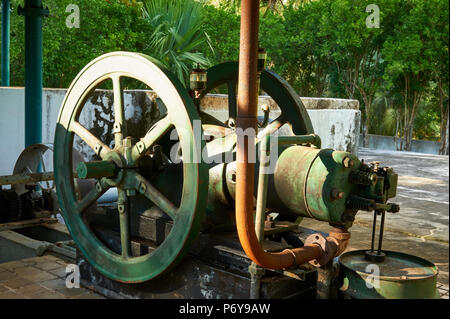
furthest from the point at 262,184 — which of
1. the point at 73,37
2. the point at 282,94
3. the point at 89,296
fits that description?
the point at 73,37

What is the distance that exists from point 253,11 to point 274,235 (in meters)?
1.38

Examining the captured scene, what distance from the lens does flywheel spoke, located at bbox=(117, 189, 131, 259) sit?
9.96 feet

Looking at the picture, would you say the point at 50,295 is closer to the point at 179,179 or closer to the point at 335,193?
the point at 179,179

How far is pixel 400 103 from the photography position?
19328 millimetres

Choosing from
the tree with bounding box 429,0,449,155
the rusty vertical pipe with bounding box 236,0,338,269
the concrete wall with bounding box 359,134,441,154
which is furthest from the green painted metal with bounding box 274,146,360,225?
the concrete wall with bounding box 359,134,441,154

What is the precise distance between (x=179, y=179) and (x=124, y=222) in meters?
0.38

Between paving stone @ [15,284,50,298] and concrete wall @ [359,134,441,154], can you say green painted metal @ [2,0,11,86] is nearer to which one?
paving stone @ [15,284,50,298]

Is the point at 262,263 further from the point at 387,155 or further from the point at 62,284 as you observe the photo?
the point at 387,155

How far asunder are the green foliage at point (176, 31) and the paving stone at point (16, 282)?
1374 cm

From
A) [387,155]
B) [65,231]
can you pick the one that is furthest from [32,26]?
[387,155]

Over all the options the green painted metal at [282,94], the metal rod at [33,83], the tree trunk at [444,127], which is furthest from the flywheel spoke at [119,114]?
the tree trunk at [444,127]

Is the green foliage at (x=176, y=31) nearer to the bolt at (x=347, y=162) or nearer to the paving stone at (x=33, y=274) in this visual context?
the paving stone at (x=33, y=274)

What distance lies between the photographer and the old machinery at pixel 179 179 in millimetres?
2629

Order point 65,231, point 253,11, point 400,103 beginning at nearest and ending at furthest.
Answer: point 253,11 → point 65,231 → point 400,103
